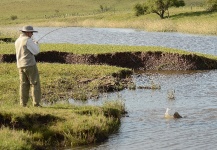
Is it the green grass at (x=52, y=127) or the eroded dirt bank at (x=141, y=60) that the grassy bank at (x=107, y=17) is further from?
the green grass at (x=52, y=127)

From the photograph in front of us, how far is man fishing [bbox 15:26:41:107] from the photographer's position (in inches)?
541

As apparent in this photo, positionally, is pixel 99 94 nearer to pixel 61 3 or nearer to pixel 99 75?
pixel 99 75

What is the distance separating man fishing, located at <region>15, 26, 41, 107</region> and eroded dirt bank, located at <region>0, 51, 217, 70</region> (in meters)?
11.9

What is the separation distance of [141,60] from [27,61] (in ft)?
45.1

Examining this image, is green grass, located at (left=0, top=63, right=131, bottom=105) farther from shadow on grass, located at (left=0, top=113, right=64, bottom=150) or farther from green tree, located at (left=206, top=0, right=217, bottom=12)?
green tree, located at (left=206, top=0, right=217, bottom=12)

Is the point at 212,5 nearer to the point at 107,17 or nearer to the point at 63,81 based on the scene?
the point at 107,17

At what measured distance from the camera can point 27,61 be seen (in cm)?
1393

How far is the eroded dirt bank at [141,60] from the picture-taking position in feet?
86.7

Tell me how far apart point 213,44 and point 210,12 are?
28144mm

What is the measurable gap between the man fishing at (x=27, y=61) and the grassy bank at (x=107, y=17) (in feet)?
110

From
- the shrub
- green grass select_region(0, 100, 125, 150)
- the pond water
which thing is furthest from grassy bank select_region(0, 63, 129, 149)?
the shrub

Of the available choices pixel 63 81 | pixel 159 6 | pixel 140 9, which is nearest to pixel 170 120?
pixel 63 81

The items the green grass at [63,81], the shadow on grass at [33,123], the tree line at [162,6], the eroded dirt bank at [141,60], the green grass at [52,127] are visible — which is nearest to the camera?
the green grass at [52,127]

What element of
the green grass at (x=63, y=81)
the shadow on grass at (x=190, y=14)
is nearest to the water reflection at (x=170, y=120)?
the green grass at (x=63, y=81)
